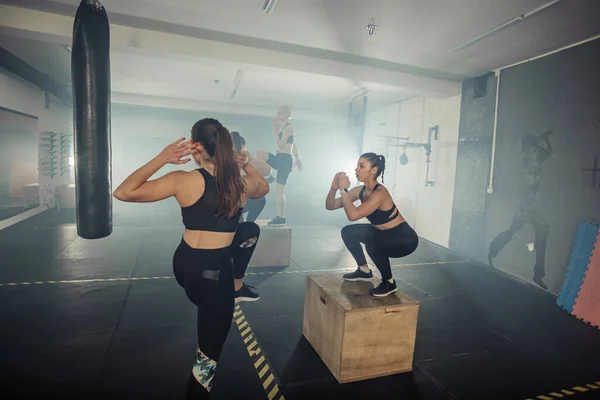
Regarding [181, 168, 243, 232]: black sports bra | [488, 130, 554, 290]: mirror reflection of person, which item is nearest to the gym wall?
[488, 130, 554, 290]: mirror reflection of person

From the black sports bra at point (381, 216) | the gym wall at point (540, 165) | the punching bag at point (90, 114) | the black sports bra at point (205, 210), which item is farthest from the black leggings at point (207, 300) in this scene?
the gym wall at point (540, 165)

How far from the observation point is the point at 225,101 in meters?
12.8

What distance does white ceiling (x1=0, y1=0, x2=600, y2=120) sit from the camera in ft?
14.0

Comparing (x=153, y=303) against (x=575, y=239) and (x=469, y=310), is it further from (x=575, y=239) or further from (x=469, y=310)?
(x=575, y=239)

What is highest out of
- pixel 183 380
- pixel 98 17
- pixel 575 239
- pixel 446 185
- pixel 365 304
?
pixel 98 17

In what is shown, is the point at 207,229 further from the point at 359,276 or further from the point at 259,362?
the point at 359,276

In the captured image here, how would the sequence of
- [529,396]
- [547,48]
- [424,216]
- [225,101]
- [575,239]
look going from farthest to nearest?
1. [225,101]
2. [424,216]
3. [547,48]
4. [575,239]
5. [529,396]

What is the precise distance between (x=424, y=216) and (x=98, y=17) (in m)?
7.80

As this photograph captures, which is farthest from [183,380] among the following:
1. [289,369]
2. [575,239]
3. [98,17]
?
[575,239]

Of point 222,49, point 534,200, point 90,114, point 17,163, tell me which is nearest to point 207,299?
point 90,114

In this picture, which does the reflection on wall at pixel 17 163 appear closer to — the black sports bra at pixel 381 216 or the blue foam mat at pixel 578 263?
the black sports bra at pixel 381 216

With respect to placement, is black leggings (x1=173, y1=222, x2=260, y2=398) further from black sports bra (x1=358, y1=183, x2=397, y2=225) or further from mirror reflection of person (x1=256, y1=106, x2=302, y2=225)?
mirror reflection of person (x1=256, y1=106, x2=302, y2=225)

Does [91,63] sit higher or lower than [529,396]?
higher

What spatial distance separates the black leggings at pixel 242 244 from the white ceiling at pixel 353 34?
2936 millimetres
